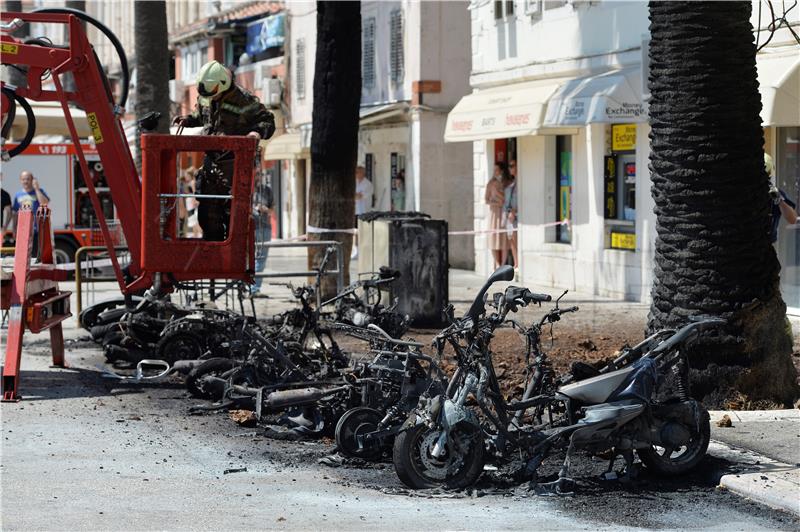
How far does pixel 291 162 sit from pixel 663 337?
97.6ft

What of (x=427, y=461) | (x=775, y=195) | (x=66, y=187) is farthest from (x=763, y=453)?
(x=66, y=187)

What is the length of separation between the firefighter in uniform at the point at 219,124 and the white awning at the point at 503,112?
8.35m

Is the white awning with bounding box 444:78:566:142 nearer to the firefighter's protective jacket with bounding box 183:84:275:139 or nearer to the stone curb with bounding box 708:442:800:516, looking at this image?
the firefighter's protective jacket with bounding box 183:84:275:139

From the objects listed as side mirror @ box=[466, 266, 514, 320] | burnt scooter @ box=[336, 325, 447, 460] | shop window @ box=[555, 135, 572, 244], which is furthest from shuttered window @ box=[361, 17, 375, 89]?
side mirror @ box=[466, 266, 514, 320]

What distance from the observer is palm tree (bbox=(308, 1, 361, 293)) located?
52.9 feet

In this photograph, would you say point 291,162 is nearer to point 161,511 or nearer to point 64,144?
point 64,144

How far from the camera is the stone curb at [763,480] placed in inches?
273

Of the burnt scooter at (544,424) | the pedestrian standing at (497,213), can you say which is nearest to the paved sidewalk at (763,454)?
the burnt scooter at (544,424)

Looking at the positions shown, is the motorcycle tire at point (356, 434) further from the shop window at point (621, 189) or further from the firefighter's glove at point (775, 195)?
the shop window at point (621, 189)

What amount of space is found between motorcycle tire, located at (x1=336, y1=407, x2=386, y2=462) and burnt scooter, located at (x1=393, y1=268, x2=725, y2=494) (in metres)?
0.72

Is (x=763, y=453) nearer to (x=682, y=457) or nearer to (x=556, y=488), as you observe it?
(x=682, y=457)

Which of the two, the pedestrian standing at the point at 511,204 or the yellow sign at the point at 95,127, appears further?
the pedestrian standing at the point at 511,204

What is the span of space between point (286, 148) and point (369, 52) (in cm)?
553

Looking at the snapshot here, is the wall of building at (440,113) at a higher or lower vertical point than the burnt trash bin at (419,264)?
higher
